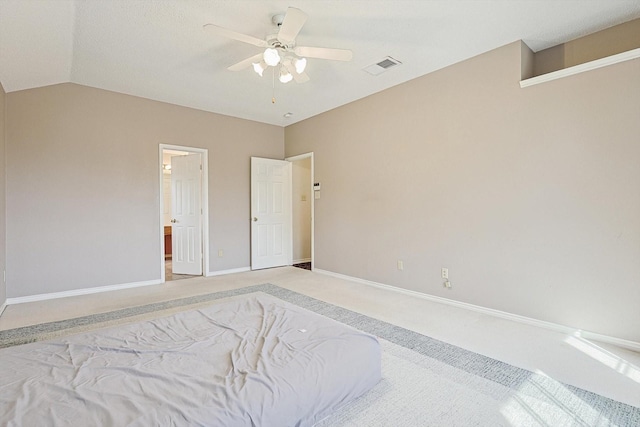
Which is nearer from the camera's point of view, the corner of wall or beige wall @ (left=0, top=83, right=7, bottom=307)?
the corner of wall

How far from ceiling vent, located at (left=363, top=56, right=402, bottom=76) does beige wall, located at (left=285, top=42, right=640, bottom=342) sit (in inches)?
20.6

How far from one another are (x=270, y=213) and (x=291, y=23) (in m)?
4.00

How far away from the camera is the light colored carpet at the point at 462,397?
165cm

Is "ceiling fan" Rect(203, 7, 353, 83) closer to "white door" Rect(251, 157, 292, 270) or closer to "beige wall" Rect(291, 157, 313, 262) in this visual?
"white door" Rect(251, 157, 292, 270)

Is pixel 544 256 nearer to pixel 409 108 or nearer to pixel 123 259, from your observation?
pixel 409 108

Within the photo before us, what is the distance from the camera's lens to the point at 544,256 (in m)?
2.96

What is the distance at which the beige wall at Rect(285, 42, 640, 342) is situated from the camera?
261 centimetres

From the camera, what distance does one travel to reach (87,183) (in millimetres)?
4172

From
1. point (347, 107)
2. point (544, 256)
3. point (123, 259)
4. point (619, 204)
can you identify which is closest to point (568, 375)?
point (544, 256)

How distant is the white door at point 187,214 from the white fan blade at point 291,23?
3.38 meters

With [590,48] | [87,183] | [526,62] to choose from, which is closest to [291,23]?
[526,62]

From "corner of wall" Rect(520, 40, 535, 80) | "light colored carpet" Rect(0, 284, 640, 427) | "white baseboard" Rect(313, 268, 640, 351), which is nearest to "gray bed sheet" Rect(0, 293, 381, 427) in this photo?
"light colored carpet" Rect(0, 284, 640, 427)

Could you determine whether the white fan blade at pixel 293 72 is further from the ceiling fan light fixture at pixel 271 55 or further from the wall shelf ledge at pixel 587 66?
the wall shelf ledge at pixel 587 66

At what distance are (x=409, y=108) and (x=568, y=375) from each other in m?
3.20
